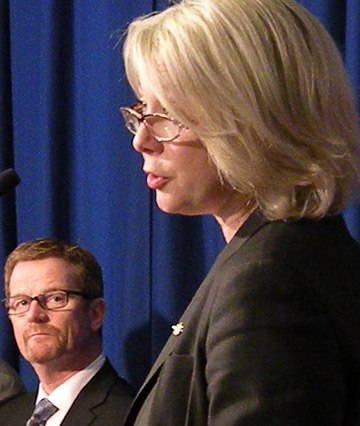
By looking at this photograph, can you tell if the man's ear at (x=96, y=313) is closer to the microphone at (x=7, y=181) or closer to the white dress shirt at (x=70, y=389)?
the white dress shirt at (x=70, y=389)

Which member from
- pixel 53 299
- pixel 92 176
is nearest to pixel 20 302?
pixel 53 299

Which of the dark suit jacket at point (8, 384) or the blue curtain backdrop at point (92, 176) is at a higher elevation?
the blue curtain backdrop at point (92, 176)

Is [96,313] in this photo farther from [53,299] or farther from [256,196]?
[256,196]

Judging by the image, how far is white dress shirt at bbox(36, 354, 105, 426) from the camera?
2.06 m

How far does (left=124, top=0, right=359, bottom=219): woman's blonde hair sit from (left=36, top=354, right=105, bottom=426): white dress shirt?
1.16m

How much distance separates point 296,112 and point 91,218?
1.28m

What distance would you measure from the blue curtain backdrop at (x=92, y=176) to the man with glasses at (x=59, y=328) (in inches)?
3.1

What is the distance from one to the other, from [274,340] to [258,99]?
23 centimetres

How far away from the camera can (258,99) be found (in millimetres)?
953

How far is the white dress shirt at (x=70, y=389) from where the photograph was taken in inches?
81.0

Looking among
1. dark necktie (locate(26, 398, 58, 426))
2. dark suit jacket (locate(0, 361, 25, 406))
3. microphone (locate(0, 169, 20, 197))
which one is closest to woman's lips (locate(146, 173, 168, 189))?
microphone (locate(0, 169, 20, 197))

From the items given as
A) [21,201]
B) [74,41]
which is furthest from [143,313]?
[74,41]

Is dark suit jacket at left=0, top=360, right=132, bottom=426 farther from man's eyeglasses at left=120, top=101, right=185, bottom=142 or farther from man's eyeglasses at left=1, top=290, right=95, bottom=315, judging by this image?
man's eyeglasses at left=120, top=101, right=185, bottom=142

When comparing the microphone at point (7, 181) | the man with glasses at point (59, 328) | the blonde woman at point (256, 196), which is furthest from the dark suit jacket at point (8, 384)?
the blonde woman at point (256, 196)
